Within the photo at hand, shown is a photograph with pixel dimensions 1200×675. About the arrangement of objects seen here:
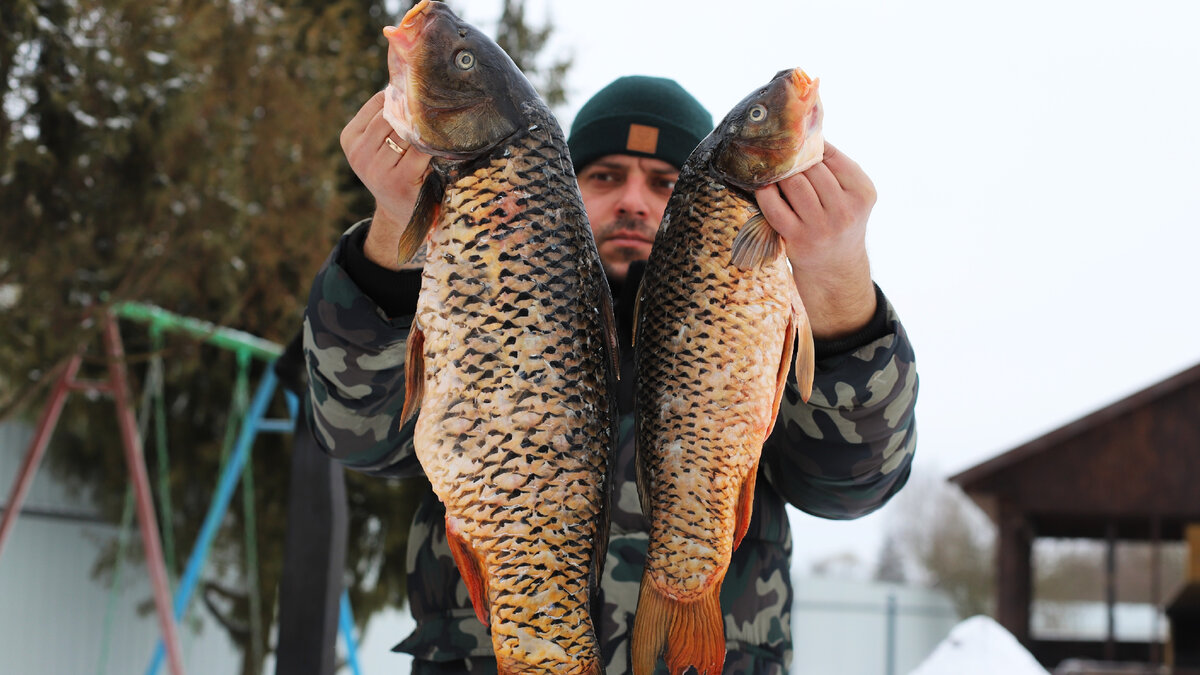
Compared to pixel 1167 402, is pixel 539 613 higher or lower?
lower

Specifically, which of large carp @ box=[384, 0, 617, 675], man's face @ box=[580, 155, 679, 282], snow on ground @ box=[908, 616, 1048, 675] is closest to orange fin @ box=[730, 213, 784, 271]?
large carp @ box=[384, 0, 617, 675]

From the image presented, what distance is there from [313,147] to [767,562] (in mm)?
8048

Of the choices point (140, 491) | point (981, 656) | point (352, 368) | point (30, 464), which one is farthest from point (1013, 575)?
point (352, 368)

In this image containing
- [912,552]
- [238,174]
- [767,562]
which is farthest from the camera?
[912,552]

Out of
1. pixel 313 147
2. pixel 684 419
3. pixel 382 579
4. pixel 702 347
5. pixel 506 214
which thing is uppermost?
pixel 313 147

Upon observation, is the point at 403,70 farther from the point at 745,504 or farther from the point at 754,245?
the point at 745,504

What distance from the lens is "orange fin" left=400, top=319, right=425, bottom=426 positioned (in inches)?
61.4

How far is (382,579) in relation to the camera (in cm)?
1306

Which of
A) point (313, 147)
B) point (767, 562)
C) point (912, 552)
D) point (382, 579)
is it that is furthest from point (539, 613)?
point (912, 552)

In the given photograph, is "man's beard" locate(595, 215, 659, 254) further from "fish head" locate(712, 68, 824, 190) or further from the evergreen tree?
the evergreen tree

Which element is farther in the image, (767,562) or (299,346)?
(299,346)

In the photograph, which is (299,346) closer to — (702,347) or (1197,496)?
(702,347)

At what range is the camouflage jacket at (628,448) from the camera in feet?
6.59

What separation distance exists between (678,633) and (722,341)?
1.42 feet
